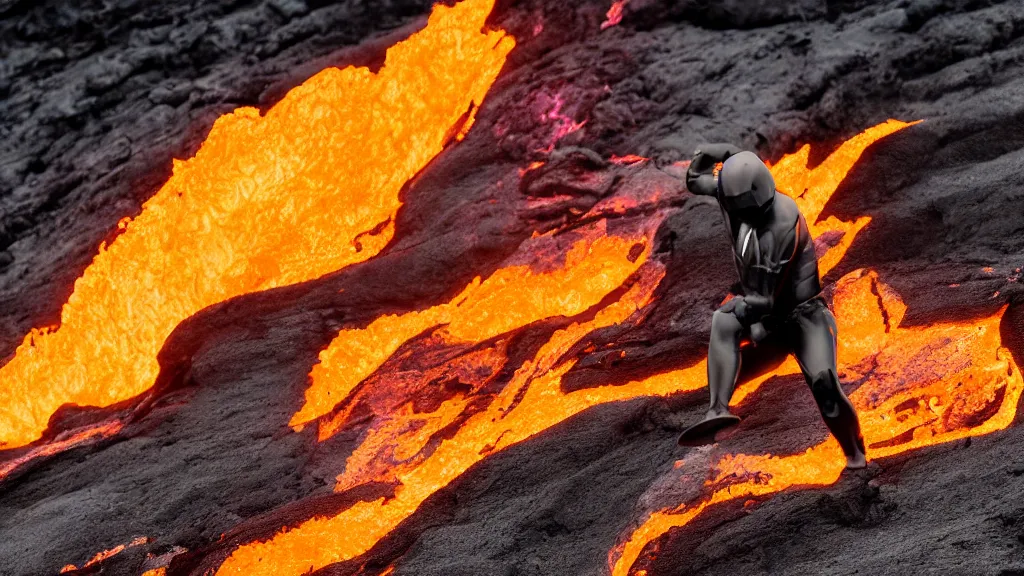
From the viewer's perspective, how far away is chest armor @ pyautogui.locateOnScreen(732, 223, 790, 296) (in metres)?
4.48

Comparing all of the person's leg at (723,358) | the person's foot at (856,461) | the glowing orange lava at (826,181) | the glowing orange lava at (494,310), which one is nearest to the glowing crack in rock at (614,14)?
the glowing orange lava at (826,181)

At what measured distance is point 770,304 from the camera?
450cm

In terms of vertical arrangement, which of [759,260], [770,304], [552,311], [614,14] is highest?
[614,14]

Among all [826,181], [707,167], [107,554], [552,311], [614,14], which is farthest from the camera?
[614,14]

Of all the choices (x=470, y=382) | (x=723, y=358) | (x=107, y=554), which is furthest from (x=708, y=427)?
(x=107, y=554)

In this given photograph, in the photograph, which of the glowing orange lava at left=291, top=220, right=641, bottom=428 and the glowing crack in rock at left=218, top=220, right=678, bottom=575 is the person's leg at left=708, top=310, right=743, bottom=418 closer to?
the glowing crack in rock at left=218, top=220, right=678, bottom=575

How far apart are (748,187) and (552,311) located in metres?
2.15

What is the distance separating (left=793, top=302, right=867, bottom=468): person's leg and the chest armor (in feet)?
0.90

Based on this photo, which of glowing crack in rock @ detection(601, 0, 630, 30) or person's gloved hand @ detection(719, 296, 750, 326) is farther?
glowing crack in rock @ detection(601, 0, 630, 30)

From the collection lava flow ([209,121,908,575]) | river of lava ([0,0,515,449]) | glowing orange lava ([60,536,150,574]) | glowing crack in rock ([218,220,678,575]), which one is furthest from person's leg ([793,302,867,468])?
glowing orange lava ([60,536,150,574])

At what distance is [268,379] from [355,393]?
684 mm

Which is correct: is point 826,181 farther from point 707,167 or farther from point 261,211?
point 261,211

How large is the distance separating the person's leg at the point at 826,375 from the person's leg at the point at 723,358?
0.29m

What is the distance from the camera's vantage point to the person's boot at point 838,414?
14.6 ft
